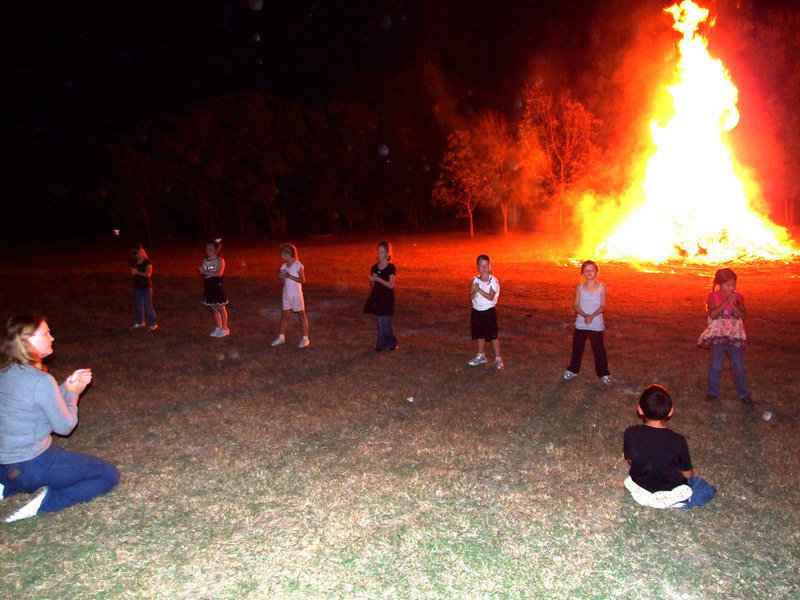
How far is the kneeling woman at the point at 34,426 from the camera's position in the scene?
4414mm

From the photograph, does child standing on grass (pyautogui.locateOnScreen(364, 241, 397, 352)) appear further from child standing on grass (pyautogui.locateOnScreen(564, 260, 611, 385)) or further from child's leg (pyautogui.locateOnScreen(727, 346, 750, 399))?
child's leg (pyautogui.locateOnScreen(727, 346, 750, 399))

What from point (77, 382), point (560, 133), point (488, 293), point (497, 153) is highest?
point (560, 133)

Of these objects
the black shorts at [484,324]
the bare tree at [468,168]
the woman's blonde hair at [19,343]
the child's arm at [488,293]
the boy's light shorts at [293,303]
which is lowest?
the black shorts at [484,324]

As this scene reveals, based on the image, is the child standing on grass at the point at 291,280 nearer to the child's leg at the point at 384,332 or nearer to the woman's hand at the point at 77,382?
the child's leg at the point at 384,332

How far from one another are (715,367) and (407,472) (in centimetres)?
432

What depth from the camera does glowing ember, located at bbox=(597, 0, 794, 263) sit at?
2061cm

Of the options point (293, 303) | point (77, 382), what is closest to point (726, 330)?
point (293, 303)

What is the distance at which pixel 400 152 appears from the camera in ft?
164

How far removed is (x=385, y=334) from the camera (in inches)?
388

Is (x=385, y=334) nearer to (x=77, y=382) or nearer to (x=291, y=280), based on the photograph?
(x=291, y=280)

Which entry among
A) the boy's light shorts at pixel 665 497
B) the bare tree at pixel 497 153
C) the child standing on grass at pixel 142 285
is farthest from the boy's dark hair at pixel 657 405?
the bare tree at pixel 497 153

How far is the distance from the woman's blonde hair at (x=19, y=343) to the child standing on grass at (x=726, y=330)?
22.9 ft

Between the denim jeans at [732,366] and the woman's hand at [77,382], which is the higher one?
the woman's hand at [77,382]

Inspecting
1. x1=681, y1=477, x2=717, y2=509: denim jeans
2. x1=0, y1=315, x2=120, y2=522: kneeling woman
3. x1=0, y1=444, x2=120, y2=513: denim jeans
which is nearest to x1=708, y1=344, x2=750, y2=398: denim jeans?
x1=681, y1=477, x2=717, y2=509: denim jeans
